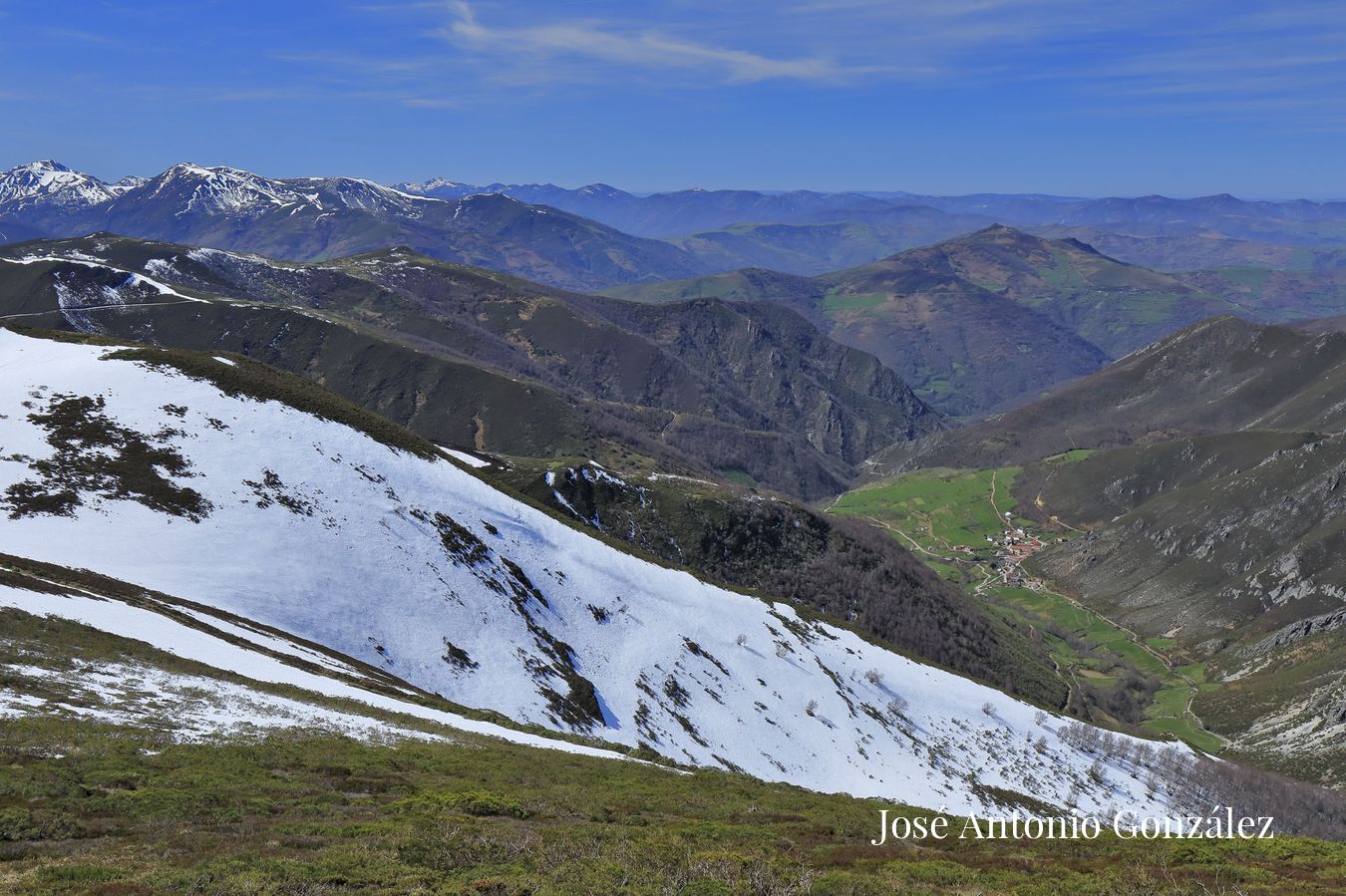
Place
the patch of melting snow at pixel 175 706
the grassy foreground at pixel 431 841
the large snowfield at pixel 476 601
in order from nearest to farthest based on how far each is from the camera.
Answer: the grassy foreground at pixel 431 841 → the patch of melting snow at pixel 175 706 → the large snowfield at pixel 476 601

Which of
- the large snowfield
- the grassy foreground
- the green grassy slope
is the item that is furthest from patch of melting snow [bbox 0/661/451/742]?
the large snowfield

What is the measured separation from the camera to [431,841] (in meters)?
26.9

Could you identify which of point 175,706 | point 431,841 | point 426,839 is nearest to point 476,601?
point 175,706

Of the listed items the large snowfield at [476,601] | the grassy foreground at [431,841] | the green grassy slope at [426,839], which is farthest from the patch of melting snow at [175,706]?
the large snowfield at [476,601]

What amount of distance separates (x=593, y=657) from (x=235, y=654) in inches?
1420

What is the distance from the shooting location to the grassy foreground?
23609 mm

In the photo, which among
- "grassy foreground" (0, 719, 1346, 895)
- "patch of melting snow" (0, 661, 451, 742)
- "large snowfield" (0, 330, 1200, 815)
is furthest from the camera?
"large snowfield" (0, 330, 1200, 815)

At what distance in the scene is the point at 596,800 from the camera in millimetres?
38469

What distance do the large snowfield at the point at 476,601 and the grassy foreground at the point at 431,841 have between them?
62.6 feet

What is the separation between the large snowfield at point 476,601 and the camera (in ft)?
214

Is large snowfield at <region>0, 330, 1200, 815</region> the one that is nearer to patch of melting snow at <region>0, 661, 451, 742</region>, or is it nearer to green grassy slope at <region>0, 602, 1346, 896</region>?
patch of melting snow at <region>0, 661, 451, 742</region>

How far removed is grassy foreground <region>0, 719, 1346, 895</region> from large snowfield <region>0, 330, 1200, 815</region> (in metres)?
19.1

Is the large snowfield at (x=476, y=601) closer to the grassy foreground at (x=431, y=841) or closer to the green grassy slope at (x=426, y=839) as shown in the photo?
the green grassy slope at (x=426, y=839)

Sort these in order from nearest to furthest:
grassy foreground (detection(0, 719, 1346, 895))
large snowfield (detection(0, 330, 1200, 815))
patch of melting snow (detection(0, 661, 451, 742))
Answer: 1. grassy foreground (detection(0, 719, 1346, 895))
2. patch of melting snow (detection(0, 661, 451, 742))
3. large snowfield (detection(0, 330, 1200, 815))
